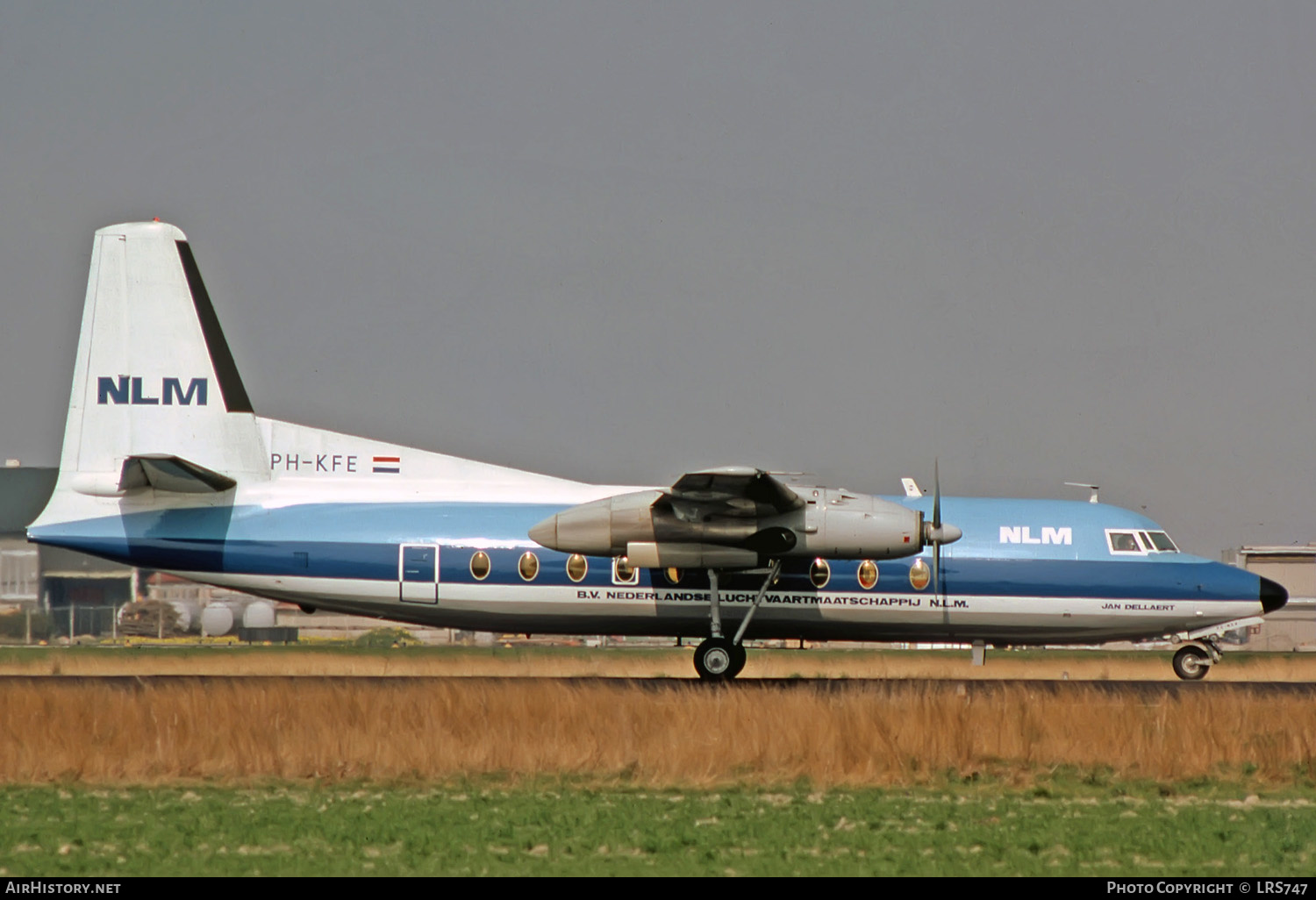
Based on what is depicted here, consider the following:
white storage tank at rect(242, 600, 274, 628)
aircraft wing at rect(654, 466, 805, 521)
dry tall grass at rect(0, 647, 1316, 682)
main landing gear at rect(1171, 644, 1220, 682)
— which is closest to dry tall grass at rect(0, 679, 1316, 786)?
aircraft wing at rect(654, 466, 805, 521)

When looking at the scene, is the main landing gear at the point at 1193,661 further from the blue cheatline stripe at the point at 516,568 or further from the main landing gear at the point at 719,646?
the main landing gear at the point at 719,646

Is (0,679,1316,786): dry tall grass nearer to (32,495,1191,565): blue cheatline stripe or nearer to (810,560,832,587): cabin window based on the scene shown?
(32,495,1191,565): blue cheatline stripe

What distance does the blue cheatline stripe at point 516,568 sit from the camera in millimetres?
21719

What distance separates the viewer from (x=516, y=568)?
72.2 ft

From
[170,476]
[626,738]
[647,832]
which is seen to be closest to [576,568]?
[170,476]

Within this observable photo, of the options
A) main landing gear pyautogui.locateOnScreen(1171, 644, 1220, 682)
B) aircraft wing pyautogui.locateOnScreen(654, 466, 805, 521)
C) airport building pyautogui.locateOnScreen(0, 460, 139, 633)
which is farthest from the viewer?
airport building pyautogui.locateOnScreen(0, 460, 139, 633)

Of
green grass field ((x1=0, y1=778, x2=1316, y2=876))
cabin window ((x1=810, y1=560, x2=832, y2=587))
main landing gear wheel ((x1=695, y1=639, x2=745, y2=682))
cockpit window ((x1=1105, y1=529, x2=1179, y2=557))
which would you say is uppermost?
cockpit window ((x1=1105, y1=529, x2=1179, y2=557))

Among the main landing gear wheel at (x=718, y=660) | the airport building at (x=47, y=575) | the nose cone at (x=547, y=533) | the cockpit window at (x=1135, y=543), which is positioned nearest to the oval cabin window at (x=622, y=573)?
the nose cone at (x=547, y=533)

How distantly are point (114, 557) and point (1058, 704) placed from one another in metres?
14.5

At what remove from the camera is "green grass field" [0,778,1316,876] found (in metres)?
9.85

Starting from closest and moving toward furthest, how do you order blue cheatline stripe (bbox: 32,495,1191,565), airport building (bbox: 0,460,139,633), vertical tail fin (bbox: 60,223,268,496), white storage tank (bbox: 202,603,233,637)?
blue cheatline stripe (bbox: 32,495,1191,565) → vertical tail fin (bbox: 60,223,268,496) → white storage tank (bbox: 202,603,233,637) → airport building (bbox: 0,460,139,633)

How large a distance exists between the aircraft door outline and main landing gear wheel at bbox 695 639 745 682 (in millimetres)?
4282

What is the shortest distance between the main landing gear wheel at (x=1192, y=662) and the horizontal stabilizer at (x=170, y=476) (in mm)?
16143
